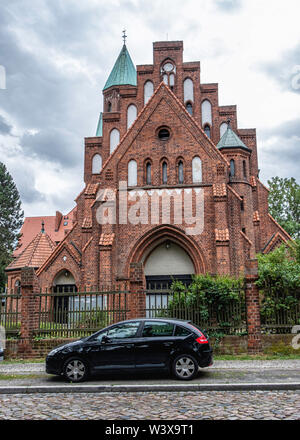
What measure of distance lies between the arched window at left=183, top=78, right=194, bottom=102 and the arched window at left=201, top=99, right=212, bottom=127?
837 millimetres

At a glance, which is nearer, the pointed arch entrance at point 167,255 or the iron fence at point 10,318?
the iron fence at point 10,318

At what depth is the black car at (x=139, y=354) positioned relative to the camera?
9875mm

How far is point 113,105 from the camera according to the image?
32219mm

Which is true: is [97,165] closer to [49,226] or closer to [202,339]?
[202,339]

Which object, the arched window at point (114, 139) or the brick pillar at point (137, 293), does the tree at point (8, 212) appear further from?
the brick pillar at point (137, 293)

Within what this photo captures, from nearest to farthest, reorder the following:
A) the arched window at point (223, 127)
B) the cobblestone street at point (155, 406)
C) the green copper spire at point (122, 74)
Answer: the cobblestone street at point (155, 406) < the arched window at point (223, 127) < the green copper spire at point (122, 74)

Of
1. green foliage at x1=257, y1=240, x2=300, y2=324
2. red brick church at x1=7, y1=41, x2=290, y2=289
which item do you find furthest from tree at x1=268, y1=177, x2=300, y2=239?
green foliage at x1=257, y1=240, x2=300, y2=324

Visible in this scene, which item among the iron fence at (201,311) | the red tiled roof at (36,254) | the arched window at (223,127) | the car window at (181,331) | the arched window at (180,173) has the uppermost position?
the arched window at (223,127)

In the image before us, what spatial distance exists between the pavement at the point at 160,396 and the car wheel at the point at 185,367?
0.21m

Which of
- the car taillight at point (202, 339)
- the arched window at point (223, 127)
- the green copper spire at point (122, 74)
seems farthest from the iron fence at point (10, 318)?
the green copper spire at point (122, 74)

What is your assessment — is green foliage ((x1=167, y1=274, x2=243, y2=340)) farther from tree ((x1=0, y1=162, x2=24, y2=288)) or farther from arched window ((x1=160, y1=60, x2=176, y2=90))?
tree ((x1=0, y1=162, x2=24, y2=288))

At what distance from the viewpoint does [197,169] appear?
23719mm

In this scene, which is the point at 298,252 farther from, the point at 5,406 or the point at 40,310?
the point at 5,406

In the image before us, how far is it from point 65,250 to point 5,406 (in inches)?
720
